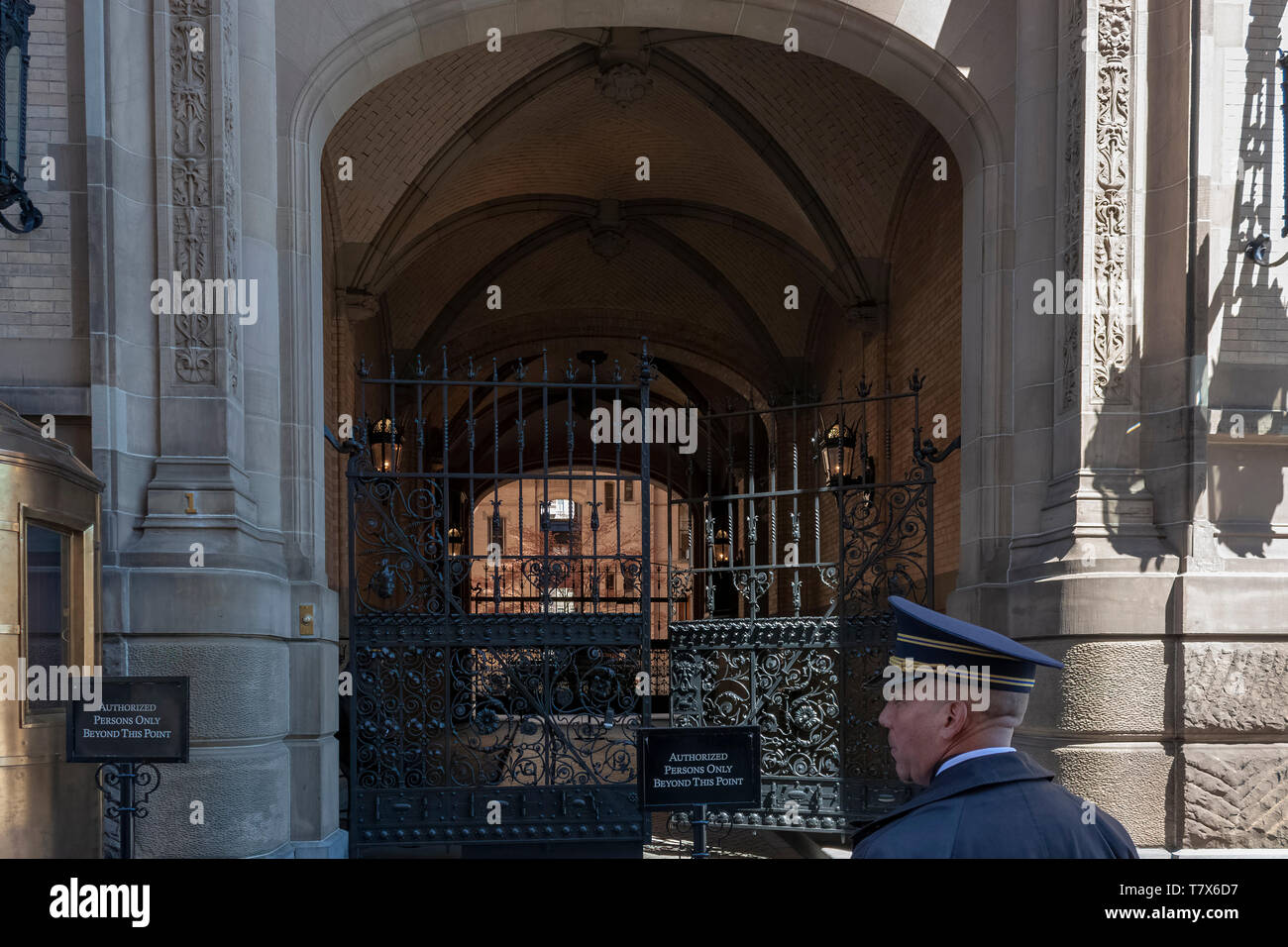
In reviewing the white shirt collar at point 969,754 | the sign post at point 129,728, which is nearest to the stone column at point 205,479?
the sign post at point 129,728

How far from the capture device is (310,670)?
7.68 meters

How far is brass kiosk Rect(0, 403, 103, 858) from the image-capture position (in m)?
5.62

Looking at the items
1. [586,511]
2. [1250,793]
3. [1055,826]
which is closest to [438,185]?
[1250,793]

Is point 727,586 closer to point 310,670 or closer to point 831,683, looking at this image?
point 831,683

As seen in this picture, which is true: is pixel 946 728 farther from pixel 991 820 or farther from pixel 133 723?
pixel 133 723

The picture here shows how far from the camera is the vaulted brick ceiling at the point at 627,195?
1328 cm

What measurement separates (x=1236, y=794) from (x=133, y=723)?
6.40 m

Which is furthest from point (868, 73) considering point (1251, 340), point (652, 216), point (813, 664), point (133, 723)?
point (652, 216)

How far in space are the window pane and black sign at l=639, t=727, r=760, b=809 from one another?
3.17 meters

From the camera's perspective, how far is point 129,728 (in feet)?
19.4

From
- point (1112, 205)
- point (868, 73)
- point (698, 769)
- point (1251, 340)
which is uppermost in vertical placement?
point (868, 73)

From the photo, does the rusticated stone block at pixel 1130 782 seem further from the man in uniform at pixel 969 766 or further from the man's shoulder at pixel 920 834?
the man's shoulder at pixel 920 834

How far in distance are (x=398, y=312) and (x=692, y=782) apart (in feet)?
45.3

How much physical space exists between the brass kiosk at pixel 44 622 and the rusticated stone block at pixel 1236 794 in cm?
638
